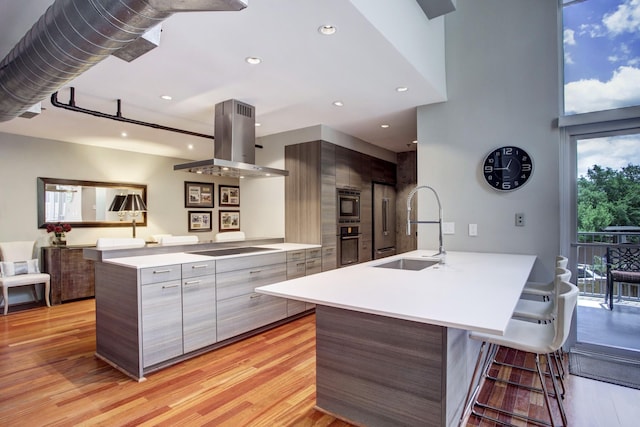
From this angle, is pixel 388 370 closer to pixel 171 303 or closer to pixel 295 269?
pixel 171 303

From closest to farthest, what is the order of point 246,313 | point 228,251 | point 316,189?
point 246,313
point 228,251
point 316,189

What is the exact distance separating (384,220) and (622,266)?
10.7ft

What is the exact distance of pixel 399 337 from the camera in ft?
5.18

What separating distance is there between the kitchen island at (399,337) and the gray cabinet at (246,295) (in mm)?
1385

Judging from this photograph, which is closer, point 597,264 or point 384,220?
point 597,264

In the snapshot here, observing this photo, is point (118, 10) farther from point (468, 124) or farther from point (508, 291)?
point (468, 124)

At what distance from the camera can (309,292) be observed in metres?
1.63

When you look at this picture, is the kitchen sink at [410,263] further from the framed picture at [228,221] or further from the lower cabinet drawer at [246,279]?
the framed picture at [228,221]

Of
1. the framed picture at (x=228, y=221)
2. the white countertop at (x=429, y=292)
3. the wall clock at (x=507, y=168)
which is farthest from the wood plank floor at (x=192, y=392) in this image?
the framed picture at (x=228, y=221)

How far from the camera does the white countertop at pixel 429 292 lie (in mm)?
1254

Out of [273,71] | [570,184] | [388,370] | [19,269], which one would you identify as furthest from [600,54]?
[19,269]

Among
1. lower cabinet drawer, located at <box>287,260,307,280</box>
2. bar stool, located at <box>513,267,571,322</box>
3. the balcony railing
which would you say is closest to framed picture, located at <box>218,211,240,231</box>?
lower cabinet drawer, located at <box>287,260,307,280</box>

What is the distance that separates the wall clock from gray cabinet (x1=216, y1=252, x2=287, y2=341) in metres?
2.30

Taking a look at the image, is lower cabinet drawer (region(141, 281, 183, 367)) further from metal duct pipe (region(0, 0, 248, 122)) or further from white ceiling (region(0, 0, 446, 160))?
white ceiling (region(0, 0, 446, 160))
